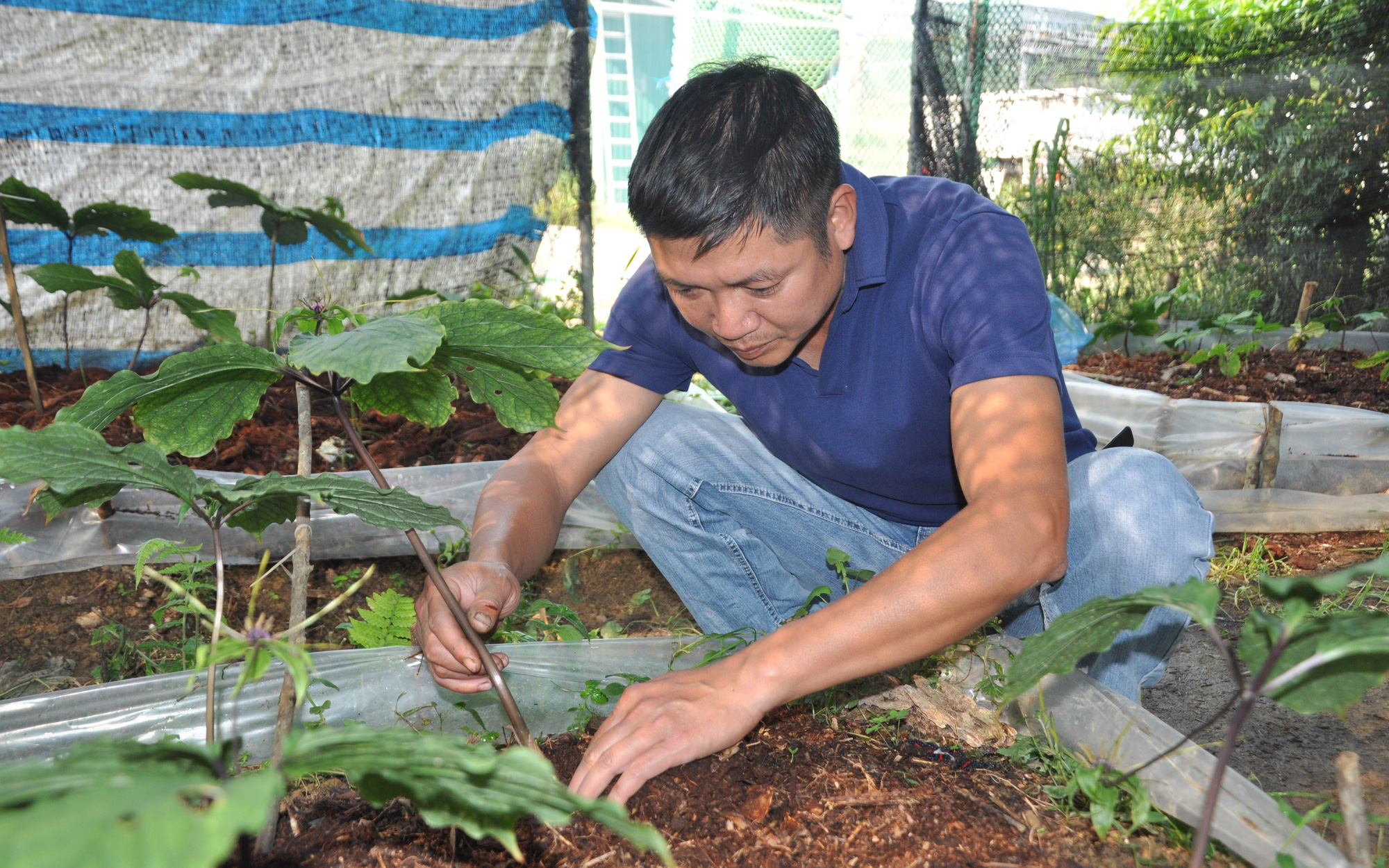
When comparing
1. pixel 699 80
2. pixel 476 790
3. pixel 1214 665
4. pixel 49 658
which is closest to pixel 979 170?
pixel 1214 665

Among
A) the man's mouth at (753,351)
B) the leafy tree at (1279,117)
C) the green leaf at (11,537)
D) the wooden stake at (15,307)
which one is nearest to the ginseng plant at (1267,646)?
the man's mouth at (753,351)

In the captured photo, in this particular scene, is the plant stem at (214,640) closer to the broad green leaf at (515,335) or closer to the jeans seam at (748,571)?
the broad green leaf at (515,335)

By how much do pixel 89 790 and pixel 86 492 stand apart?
762 millimetres

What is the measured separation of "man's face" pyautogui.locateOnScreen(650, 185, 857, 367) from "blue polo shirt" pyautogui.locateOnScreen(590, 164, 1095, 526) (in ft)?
0.64

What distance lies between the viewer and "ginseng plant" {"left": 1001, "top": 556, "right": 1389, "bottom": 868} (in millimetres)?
746

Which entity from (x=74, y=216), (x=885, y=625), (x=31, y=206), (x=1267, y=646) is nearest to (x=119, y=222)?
(x=74, y=216)

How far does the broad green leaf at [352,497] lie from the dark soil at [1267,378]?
12.7 feet

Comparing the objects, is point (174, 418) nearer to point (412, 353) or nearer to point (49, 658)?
point (412, 353)

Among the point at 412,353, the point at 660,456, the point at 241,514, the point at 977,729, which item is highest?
the point at 412,353

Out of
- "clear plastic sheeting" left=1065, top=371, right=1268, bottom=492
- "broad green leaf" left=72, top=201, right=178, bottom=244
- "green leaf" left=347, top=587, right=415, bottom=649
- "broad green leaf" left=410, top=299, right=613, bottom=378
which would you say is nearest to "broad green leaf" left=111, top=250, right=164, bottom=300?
"broad green leaf" left=72, top=201, right=178, bottom=244

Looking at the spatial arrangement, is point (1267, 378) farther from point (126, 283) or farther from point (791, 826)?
point (126, 283)

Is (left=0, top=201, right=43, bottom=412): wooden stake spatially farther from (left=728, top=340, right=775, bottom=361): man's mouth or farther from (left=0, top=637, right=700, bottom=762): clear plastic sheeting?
(left=728, top=340, right=775, bottom=361): man's mouth

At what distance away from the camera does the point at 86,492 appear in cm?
109

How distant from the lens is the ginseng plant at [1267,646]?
75 cm
